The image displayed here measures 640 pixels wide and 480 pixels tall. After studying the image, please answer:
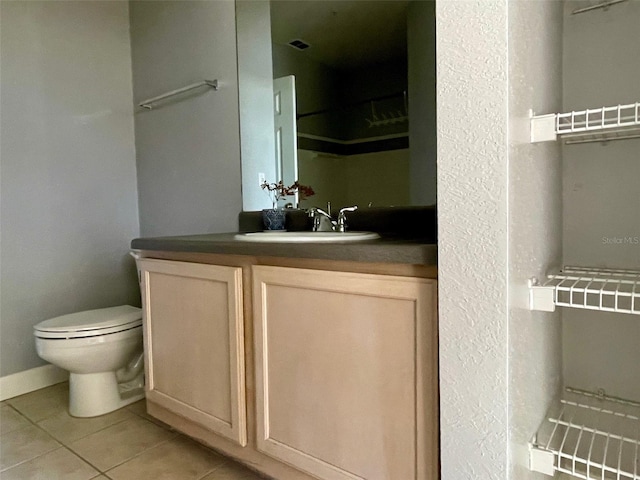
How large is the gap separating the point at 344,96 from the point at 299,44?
41cm

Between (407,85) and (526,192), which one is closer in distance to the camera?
(526,192)

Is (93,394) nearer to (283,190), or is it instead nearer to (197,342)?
(197,342)

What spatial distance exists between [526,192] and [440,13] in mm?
420

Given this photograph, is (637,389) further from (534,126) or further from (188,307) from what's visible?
(188,307)

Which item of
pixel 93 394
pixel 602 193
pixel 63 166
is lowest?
pixel 93 394

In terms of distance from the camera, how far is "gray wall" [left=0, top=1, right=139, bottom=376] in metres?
2.22

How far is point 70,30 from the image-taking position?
2414mm

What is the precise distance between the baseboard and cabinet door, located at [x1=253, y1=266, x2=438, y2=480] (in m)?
1.64

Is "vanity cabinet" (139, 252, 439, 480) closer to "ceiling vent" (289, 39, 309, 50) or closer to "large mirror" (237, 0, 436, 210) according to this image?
"large mirror" (237, 0, 436, 210)

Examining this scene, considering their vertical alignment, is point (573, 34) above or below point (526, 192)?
above

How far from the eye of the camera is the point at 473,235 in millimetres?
865

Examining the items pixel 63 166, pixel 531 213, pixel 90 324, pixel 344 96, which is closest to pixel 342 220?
pixel 344 96

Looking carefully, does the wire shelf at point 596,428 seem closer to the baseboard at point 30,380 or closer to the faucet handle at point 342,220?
the faucet handle at point 342,220

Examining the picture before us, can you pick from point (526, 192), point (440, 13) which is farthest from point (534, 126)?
point (440, 13)
